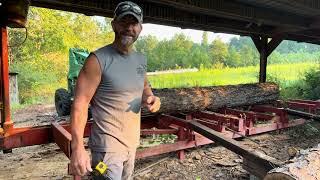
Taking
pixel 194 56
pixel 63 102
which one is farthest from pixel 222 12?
pixel 194 56

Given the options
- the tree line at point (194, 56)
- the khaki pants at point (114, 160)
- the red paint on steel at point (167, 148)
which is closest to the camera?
the khaki pants at point (114, 160)

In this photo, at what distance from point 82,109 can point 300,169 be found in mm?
1691

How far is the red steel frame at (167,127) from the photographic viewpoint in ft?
12.0

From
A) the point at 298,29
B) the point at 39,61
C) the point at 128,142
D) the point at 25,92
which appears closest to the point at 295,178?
the point at 128,142

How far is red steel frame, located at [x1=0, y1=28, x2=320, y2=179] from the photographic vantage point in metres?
3.65

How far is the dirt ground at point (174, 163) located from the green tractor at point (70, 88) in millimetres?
2535

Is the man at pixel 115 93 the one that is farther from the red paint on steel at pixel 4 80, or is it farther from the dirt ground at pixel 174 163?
the dirt ground at pixel 174 163

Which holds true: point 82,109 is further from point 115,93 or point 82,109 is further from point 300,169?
point 300,169

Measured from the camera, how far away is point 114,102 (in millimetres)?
2107

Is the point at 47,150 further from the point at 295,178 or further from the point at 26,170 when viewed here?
the point at 295,178

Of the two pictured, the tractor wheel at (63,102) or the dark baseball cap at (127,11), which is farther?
the tractor wheel at (63,102)

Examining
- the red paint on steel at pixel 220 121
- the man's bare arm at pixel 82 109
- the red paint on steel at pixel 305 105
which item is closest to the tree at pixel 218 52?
the red paint on steel at pixel 305 105

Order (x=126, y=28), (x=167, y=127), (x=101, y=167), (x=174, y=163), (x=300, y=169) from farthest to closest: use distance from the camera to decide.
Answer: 1. (x=167, y=127)
2. (x=174, y=163)
3. (x=300, y=169)
4. (x=126, y=28)
5. (x=101, y=167)

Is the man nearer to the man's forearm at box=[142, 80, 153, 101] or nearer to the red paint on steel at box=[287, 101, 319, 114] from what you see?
the man's forearm at box=[142, 80, 153, 101]
